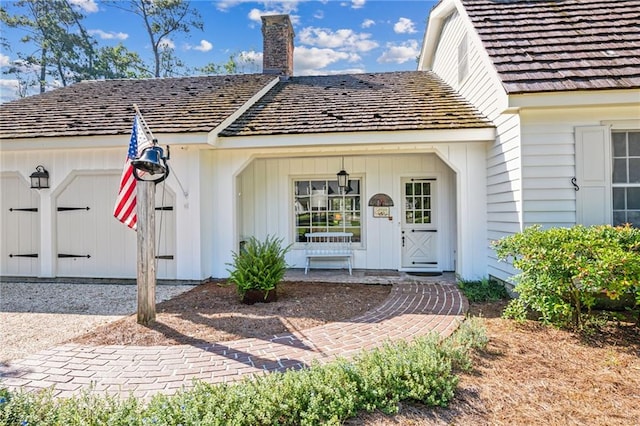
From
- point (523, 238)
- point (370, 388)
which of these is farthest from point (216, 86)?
point (370, 388)

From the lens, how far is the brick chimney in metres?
10.5

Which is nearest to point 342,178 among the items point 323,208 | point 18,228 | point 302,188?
point 323,208

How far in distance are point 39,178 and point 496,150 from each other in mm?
8754

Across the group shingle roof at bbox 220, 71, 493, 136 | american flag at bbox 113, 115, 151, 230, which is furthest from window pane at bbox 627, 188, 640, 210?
american flag at bbox 113, 115, 151, 230

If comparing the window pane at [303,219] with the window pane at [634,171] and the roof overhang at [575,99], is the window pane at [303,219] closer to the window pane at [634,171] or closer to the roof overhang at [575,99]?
the roof overhang at [575,99]

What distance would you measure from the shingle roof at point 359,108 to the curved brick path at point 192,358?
3721 millimetres

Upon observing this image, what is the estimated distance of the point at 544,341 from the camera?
3.94 metres

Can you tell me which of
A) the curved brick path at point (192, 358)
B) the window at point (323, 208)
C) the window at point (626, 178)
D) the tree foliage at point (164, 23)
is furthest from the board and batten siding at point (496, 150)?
the tree foliage at point (164, 23)

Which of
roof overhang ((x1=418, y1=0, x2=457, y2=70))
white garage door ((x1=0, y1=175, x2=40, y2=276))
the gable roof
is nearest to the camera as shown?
the gable roof

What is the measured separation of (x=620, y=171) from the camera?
17.4 feet

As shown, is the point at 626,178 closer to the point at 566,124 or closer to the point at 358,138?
the point at 566,124

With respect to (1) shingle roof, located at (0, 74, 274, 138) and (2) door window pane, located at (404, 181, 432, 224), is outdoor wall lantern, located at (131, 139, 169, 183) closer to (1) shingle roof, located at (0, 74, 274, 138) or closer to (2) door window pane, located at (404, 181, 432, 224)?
(1) shingle roof, located at (0, 74, 274, 138)

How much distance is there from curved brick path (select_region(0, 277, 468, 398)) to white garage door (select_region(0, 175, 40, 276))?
4775 mm

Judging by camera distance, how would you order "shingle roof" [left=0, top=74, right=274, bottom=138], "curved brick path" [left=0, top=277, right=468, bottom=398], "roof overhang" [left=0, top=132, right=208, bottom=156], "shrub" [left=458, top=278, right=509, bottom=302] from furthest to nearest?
"shingle roof" [left=0, top=74, right=274, bottom=138]
"roof overhang" [left=0, top=132, right=208, bottom=156]
"shrub" [left=458, top=278, right=509, bottom=302]
"curved brick path" [left=0, top=277, right=468, bottom=398]
